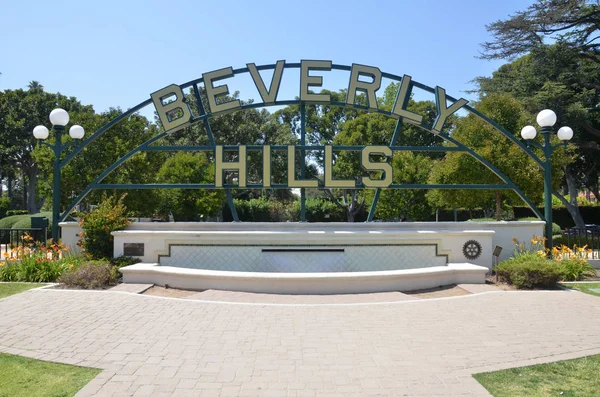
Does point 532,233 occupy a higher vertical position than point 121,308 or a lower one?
higher

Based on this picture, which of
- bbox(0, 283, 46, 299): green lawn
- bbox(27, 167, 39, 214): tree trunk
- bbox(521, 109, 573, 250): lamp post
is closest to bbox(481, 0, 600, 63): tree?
bbox(521, 109, 573, 250): lamp post

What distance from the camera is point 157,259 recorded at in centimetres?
1188

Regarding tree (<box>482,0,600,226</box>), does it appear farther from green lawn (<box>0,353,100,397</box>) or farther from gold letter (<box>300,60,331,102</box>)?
green lawn (<box>0,353,100,397</box>)

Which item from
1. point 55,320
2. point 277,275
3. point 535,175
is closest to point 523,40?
point 535,175

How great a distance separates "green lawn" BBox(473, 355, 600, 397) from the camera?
14.7 ft

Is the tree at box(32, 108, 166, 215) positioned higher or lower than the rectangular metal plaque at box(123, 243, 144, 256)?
higher

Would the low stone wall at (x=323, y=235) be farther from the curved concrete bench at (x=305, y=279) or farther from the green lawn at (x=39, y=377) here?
the green lawn at (x=39, y=377)

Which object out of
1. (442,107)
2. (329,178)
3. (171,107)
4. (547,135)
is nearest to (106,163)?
(171,107)

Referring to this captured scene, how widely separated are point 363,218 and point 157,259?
29.0 meters

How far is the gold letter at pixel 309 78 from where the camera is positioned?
45.7 ft

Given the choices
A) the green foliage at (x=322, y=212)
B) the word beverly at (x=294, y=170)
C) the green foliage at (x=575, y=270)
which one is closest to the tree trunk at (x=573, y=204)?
the green foliage at (x=322, y=212)

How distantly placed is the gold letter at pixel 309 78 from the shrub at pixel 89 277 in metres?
7.74

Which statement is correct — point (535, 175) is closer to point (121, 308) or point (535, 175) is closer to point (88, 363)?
point (121, 308)

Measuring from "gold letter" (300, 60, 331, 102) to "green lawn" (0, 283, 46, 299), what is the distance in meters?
9.07
